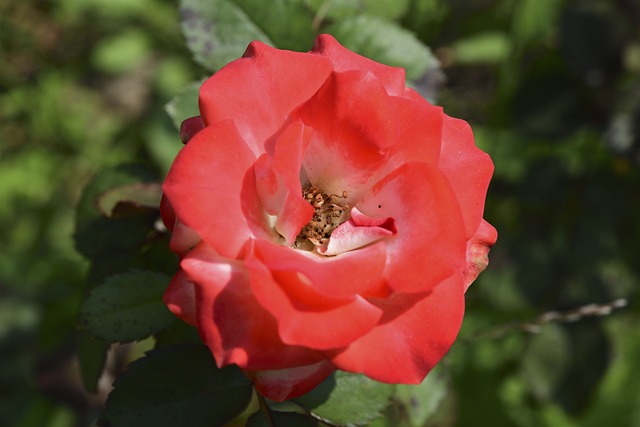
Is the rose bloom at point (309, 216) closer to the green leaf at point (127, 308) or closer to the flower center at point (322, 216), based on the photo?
the flower center at point (322, 216)

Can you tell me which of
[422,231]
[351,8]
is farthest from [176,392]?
[351,8]

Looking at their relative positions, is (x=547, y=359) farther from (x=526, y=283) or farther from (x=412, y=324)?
(x=412, y=324)

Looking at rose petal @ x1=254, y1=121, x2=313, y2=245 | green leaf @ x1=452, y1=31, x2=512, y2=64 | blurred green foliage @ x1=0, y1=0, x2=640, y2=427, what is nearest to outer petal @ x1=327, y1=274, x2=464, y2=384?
rose petal @ x1=254, y1=121, x2=313, y2=245

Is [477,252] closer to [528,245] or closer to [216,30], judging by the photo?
[216,30]

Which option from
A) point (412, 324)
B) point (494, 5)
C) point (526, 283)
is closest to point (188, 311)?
point (412, 324)

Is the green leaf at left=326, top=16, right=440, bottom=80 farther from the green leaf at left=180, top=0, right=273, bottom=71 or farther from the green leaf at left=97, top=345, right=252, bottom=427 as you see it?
the green leaf at left=97, top=345, right=252, bottom=427

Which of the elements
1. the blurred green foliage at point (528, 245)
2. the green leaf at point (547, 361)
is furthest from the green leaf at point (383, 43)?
the green leaf at point (547, 361)
